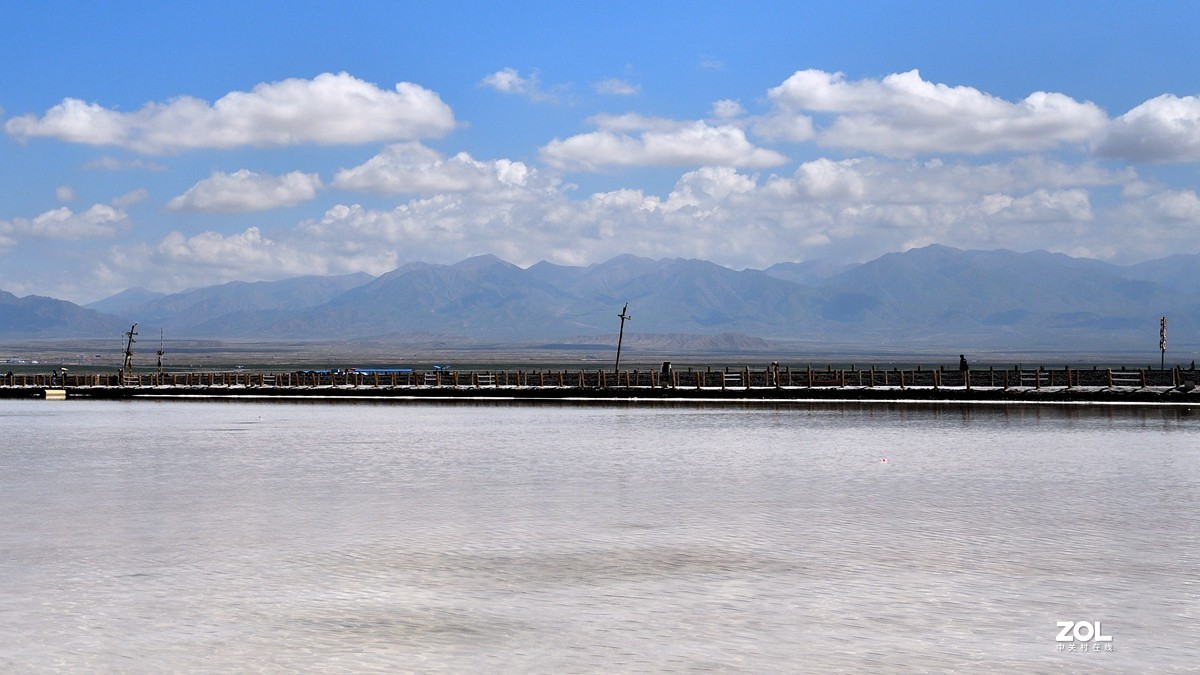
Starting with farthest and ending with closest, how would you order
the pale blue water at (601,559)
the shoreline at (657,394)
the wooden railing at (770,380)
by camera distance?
the wooden railing at (770,380)
the shoreline at (657,394)
the pale blue water at (601,559)

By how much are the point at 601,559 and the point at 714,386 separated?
73484 millimetres

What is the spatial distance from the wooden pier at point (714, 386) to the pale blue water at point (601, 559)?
34.7m

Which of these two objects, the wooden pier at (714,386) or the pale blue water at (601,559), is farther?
the wooden pier at (714,386)

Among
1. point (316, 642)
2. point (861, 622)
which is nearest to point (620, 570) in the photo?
point (861, 622)

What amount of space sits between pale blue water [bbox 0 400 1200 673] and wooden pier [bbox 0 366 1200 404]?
3469 cm

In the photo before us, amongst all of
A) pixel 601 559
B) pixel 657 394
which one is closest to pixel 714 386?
pixel 657 394

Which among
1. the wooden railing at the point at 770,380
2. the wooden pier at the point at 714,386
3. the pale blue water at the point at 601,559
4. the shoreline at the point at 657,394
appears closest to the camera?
the pale blue water at the point at 601,559

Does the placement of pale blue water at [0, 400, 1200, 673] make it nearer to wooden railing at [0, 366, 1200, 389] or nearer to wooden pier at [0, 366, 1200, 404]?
wooden pier at [0, 366, 1200, 404]

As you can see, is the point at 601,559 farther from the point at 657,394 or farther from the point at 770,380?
the point at 770,380

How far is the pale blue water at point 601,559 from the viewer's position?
615 inches

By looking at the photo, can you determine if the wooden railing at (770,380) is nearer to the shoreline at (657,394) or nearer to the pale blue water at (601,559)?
the shoreline at (657,394)

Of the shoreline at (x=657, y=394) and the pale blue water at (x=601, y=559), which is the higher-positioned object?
the shoreline at (x=657, y=394)

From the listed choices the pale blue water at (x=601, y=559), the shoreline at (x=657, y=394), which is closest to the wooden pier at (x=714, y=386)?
the shoreline at (x=657, y=394)

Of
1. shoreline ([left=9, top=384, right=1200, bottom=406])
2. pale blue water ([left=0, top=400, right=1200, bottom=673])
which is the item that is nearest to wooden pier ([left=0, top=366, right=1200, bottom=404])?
shoreline ([left=9, top=384, right=1200, bottom=406])
